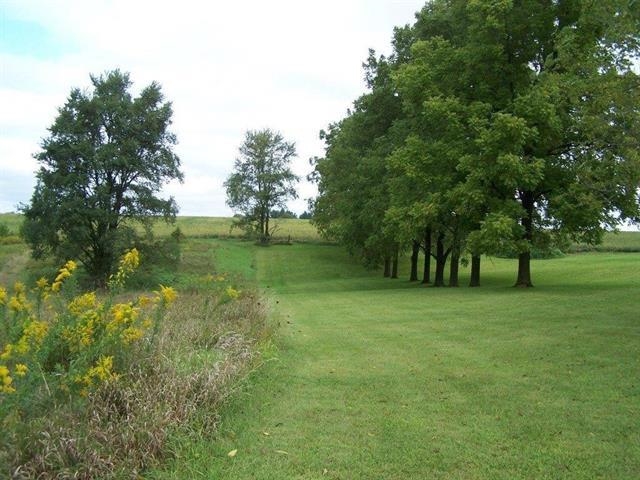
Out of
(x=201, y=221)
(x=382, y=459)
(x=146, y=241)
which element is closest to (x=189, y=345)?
(x=382, y=459)

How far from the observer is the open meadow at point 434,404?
4.98m

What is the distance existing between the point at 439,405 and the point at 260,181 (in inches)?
2546

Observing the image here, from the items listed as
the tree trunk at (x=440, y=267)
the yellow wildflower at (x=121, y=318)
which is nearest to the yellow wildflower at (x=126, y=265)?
the yellow wildflower at (x=121, y=318)

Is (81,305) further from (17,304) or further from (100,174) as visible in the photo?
(100,174)

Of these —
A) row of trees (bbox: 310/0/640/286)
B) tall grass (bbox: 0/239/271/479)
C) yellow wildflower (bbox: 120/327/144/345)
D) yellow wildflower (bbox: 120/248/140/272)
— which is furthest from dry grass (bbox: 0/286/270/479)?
row of trees (bbox: 310/0/640/286)

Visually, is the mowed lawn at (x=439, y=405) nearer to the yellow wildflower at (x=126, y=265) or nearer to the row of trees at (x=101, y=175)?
the yellow wildflower at (x=126, y=265)

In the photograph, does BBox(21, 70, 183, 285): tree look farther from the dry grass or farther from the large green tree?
the dry grass

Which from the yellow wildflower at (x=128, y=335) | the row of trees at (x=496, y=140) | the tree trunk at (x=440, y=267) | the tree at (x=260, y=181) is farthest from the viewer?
the tree at (x=260, y=181)

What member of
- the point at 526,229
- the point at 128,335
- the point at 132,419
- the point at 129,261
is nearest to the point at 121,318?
the point at 128,335

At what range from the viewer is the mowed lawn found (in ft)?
16.3

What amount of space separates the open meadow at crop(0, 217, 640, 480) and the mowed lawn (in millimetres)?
19

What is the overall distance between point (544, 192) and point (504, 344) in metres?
14.7

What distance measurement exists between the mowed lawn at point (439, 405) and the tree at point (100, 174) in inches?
1154

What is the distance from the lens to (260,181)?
230 ft
